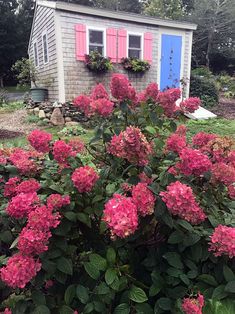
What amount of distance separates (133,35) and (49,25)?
8.65 feet

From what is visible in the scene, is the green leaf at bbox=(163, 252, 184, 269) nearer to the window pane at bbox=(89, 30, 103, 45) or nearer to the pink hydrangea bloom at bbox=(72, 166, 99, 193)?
the pink hydrangea bloom at bbox=(72, 166, 99, 193)

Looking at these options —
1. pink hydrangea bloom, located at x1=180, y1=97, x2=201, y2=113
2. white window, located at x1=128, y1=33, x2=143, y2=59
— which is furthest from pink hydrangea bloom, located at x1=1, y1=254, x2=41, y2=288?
white window, located at x1=128, y1=33, x2=143, y2=59

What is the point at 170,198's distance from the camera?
1118mm

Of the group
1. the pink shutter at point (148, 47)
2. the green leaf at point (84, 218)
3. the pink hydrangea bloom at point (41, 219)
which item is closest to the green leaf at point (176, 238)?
the green leaf at point (84, 218)

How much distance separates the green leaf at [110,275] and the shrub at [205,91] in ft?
36.4

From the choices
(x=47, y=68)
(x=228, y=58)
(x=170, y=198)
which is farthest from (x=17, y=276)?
(x=228, y=58)

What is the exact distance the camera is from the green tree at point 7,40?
2341cm

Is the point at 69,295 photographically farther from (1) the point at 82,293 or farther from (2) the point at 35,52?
(2) the point at 35,52

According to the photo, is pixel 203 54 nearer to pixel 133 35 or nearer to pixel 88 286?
pixel 133 35

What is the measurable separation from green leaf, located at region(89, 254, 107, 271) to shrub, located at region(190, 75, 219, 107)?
11.1m

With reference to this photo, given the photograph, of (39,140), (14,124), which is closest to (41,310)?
(39,140)

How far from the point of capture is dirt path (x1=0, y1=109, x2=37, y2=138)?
7.57 meters

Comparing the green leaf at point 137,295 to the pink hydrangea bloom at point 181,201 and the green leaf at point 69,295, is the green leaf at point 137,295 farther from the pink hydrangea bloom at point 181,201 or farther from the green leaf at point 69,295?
the pink hydrangea bloom at point 181,201

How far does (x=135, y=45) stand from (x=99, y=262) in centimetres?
986
